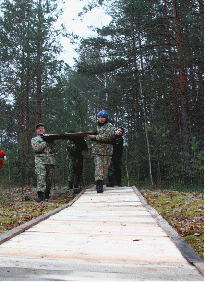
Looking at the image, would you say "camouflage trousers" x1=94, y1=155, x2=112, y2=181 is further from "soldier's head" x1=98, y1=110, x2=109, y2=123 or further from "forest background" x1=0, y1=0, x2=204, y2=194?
"forest background" x1=0, y1=0, x2=204, y2=194

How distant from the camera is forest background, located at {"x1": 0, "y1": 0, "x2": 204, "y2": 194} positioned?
12.5 meters

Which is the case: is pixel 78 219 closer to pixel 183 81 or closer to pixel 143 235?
pixel 143 235

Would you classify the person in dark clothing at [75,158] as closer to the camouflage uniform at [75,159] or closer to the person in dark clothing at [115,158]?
the camouflage uniform at [75,159]

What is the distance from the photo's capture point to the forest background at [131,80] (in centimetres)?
1245

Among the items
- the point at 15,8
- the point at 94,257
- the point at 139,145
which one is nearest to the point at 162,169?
the point at 139,145

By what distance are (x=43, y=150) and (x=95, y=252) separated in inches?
254

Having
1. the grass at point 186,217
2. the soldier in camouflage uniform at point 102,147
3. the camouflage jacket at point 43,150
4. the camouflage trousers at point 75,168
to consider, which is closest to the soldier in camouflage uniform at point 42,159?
the camouflage jacket at point 43,150

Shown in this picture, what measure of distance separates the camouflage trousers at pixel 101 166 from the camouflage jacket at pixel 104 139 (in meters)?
0.14

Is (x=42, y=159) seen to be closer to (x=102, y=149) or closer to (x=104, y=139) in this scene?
(x=102, y=149)

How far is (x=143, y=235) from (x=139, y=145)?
38.5 ft

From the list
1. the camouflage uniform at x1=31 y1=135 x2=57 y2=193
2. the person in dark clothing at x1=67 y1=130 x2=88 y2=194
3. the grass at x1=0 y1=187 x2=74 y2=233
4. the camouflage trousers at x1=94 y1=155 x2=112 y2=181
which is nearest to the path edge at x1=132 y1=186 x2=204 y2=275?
the grass at x1=0 y1=187 x2=74 y2=233

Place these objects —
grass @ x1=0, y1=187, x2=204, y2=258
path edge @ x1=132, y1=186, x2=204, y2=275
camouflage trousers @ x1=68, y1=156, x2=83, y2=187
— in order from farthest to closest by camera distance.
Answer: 1. camouflage trousers @ x1=68, y1=156, x2=83, y2=187
2. grass @ x1=0, y1=187, x2=204, y2=258
3. path edge @ x1=132, y1=186, x2=204, y2=275

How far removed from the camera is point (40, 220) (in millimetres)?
4770

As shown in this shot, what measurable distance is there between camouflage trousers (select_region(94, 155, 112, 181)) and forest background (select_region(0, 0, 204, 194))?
3747 mm
